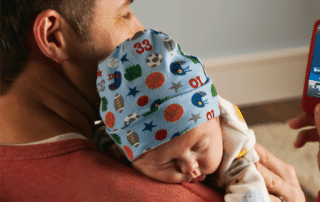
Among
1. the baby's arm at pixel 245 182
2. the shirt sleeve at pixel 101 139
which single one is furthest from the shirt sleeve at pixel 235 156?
the shirt sleeve at pixel 101 139

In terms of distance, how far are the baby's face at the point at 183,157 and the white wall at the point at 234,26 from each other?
4.30 feet

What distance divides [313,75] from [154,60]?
58 cm

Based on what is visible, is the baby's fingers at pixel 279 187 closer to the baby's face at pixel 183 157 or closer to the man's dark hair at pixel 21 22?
the baby's face at pixel 183 157

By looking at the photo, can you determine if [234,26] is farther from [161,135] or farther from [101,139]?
[161,135]

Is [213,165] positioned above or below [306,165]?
above

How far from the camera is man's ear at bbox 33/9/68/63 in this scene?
1.97 feet

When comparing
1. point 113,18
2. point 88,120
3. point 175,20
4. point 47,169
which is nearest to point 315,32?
point 113,18

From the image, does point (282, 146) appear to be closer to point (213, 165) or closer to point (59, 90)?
point (213, 165)

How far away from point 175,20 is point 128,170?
56.7 inches

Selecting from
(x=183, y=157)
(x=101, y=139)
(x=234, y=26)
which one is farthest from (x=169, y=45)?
(x=234, y=26)

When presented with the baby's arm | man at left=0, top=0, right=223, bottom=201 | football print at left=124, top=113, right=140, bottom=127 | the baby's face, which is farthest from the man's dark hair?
the baby's arm

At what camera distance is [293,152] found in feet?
5.47

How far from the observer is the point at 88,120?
2.71 ft

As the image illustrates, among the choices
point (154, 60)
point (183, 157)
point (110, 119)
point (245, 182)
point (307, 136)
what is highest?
point (154, 60)
